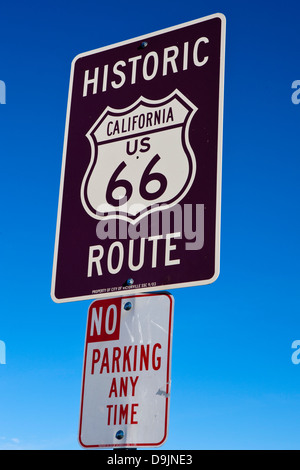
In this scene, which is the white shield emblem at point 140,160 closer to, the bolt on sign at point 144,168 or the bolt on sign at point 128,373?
the bolt on sign at point 144,168

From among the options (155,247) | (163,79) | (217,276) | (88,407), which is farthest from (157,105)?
(88,407)

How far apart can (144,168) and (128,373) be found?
87cm

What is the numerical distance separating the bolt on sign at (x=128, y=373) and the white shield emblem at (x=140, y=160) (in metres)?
0.40

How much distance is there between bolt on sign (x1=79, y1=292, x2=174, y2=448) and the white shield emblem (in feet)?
1.31

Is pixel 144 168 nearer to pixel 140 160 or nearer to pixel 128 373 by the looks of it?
pixel 140 160

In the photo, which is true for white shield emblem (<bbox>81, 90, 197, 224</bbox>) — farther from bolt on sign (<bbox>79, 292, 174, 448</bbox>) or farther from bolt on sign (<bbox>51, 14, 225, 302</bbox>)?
bolt on sign (<bbox>79, 292, 174, 448</bbox>)

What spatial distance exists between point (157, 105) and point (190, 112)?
19cm

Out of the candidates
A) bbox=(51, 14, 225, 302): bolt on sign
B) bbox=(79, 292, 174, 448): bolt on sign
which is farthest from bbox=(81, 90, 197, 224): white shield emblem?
bbox=(79, 292, 174, 448): bolt on sign

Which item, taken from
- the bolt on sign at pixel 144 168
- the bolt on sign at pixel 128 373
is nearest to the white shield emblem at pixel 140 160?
the bolt on sign at pixel 144 168

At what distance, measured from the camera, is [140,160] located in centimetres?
285

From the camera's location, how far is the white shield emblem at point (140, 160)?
272cm

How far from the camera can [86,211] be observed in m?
2.90

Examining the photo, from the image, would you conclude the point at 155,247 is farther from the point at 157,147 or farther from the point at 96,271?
the point at 157,147

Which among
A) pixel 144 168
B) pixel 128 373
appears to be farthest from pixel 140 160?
pixel 128 373
